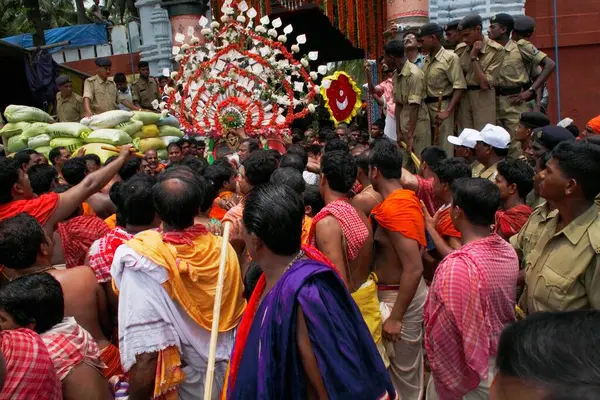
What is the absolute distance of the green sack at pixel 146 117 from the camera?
860cm

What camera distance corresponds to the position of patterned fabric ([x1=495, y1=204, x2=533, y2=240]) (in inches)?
143

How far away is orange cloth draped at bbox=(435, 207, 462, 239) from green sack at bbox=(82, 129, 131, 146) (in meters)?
5.12

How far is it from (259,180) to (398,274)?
1.02 meters

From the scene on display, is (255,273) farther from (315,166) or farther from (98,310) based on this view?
(315,166)

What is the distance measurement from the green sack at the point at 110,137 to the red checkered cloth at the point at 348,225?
5.11 meters

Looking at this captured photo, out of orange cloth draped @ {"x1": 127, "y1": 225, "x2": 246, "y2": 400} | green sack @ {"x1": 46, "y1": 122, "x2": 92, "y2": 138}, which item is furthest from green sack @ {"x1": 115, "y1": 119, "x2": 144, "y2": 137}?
orange cloth draped @ {"x1": 127, "y1": 225, "x2": 246, "y2": 400}

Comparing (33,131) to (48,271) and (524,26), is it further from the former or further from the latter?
(524,26)

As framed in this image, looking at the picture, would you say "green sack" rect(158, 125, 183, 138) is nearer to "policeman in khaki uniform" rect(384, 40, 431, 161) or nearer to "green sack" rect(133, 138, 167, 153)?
"green sack" rect(133, 138, 167, 153)

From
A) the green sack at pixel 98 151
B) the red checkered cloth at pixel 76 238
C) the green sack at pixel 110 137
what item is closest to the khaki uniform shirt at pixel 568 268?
the red checkered cloth at pixel 76 238

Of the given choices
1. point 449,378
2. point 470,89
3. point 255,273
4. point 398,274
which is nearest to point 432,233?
point 398,274

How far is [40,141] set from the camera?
8.18 metres

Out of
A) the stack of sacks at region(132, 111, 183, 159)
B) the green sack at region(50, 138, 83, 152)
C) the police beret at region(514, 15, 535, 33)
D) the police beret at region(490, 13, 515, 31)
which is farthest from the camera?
the stack of sacks at region(132, 111, 183, 159)

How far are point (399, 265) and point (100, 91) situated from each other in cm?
787

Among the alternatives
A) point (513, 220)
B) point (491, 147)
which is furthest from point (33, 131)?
point (513, 220)
